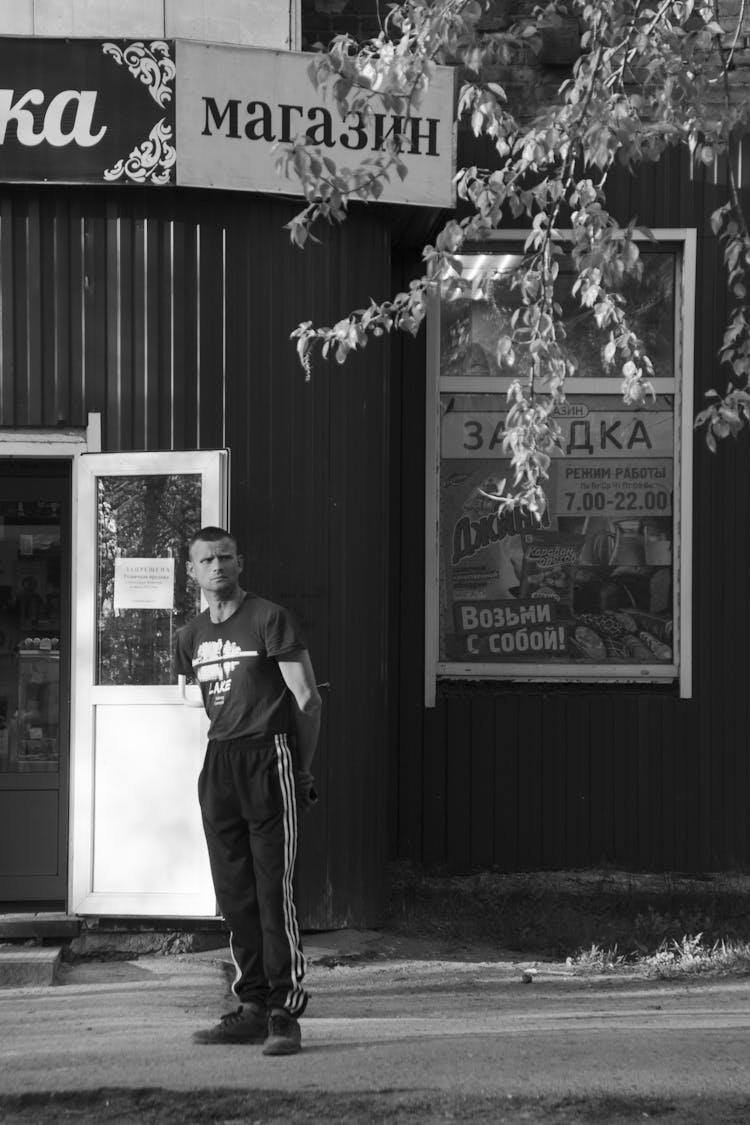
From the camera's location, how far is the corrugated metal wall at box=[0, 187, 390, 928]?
23.5ft

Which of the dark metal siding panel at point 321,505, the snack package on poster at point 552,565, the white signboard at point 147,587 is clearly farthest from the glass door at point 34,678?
the snack package on poster at point 552,565

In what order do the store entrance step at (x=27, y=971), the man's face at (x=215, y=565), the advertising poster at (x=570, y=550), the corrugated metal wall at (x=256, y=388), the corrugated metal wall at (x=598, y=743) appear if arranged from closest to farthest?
the man's face at (x=215, y=565) → the store entrance step at (x=27, y=971) → the corrugated metal wall at (x=256, y=388) → the corrugated metal wall at (x=598, y=743) → the advertising poster at (x=570, y=550)

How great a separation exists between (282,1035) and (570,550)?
3865mm

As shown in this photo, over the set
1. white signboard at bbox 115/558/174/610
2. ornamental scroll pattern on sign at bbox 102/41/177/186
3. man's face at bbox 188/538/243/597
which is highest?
ornamental scroll pattern on sign at bbox 102/41/177/186

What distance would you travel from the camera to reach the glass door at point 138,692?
6.95 m

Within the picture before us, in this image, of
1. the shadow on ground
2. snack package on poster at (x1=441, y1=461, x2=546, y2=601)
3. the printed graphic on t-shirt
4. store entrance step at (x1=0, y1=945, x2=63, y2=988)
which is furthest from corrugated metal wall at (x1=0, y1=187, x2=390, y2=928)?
the shadow on ground

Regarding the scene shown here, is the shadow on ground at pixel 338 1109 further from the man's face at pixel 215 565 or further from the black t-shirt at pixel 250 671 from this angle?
the man's face at pixel 215 565

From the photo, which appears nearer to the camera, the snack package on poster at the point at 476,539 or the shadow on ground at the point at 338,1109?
the shadow on ground at the point at 338,1109

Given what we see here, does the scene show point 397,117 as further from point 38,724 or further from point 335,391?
point 38,724

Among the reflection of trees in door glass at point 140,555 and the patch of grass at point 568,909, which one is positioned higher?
the reflection of trees in door glass at point 140,555

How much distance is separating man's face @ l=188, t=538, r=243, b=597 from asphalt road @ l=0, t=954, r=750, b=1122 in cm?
176

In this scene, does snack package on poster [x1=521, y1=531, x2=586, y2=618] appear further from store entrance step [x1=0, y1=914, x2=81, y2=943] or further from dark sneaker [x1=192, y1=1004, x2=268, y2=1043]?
dark sneaker [x1=192, y1=1004, x2=268, y2=1043]

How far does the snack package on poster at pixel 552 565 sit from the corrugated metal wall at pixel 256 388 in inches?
52.1

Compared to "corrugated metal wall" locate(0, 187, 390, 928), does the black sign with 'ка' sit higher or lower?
higher
